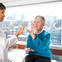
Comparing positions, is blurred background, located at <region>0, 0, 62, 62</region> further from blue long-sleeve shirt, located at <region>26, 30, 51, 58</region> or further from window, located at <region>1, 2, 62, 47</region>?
blue long-sleeve shirt, located at <region>26, 30, 51, 58</region>

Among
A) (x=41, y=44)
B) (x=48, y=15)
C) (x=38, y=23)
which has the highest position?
(x=48, y=15)

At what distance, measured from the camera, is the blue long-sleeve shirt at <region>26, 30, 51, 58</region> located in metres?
1.55

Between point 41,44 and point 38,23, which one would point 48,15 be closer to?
point 38,23

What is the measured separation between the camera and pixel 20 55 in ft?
6.07

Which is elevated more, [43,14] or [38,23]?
[43,14]

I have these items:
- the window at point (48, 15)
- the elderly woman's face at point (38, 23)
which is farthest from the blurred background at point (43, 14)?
the elderly woman's face at point (38, 23)

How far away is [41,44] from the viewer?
155 cm

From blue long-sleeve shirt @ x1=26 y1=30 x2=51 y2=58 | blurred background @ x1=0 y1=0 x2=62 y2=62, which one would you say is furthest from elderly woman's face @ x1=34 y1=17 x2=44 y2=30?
blurred background @ x1=0 y1=0 x2=62 y2=62

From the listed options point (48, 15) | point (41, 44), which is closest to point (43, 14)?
point (48, 15)

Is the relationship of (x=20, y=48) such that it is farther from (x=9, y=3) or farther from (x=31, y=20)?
(x=9, y=3)

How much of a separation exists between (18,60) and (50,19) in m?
0.86

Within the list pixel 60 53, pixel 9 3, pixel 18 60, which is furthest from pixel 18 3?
pixel 60 53

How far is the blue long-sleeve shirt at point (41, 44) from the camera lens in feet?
5.09

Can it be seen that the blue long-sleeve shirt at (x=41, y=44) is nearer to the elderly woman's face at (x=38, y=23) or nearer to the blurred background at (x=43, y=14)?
the elderly woman's face at (x=38, y=23)
